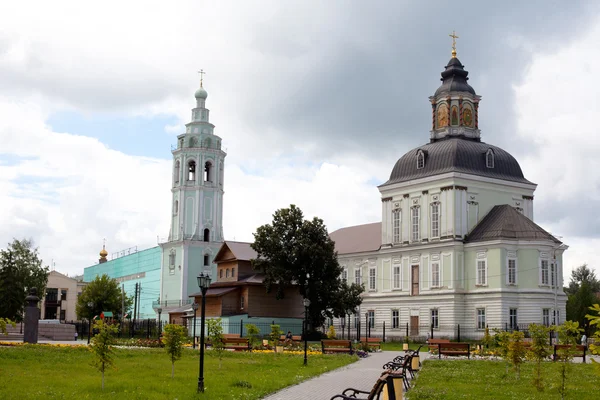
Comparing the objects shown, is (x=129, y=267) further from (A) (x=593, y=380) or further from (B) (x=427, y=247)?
(A) (x=593, y=380)

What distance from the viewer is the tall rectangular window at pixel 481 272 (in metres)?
58.2

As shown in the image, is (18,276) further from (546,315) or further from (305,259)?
(546,315)

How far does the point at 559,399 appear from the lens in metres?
17.4

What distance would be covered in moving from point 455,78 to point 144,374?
53389 mm

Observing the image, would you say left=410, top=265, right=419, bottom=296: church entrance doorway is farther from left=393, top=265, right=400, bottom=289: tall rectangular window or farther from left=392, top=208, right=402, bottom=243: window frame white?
left=392, top=208, right=402, bottom=243: window frame white

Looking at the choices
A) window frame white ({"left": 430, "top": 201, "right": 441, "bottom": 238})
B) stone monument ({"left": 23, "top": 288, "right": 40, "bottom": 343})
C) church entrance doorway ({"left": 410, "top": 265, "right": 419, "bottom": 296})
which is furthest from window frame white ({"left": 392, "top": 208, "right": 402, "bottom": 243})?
stone monument ({"left": 23, "top": 288, "right": 40, "bottom": 343})

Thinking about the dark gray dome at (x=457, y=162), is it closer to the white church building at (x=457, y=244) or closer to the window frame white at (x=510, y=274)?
the white church building at (x=457, y=244)

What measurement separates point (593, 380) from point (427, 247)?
4011cm

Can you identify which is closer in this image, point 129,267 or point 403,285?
point 403,285

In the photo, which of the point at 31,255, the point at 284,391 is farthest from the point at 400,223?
the point at 284,391

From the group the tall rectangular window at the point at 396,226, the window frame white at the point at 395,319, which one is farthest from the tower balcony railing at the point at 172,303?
the tall rectangular window at the point at 396,226

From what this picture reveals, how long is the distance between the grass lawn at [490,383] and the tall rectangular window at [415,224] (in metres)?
35.3

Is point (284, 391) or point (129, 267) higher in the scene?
point (129, 267)

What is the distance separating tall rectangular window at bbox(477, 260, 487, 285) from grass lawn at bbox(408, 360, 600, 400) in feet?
98.5
